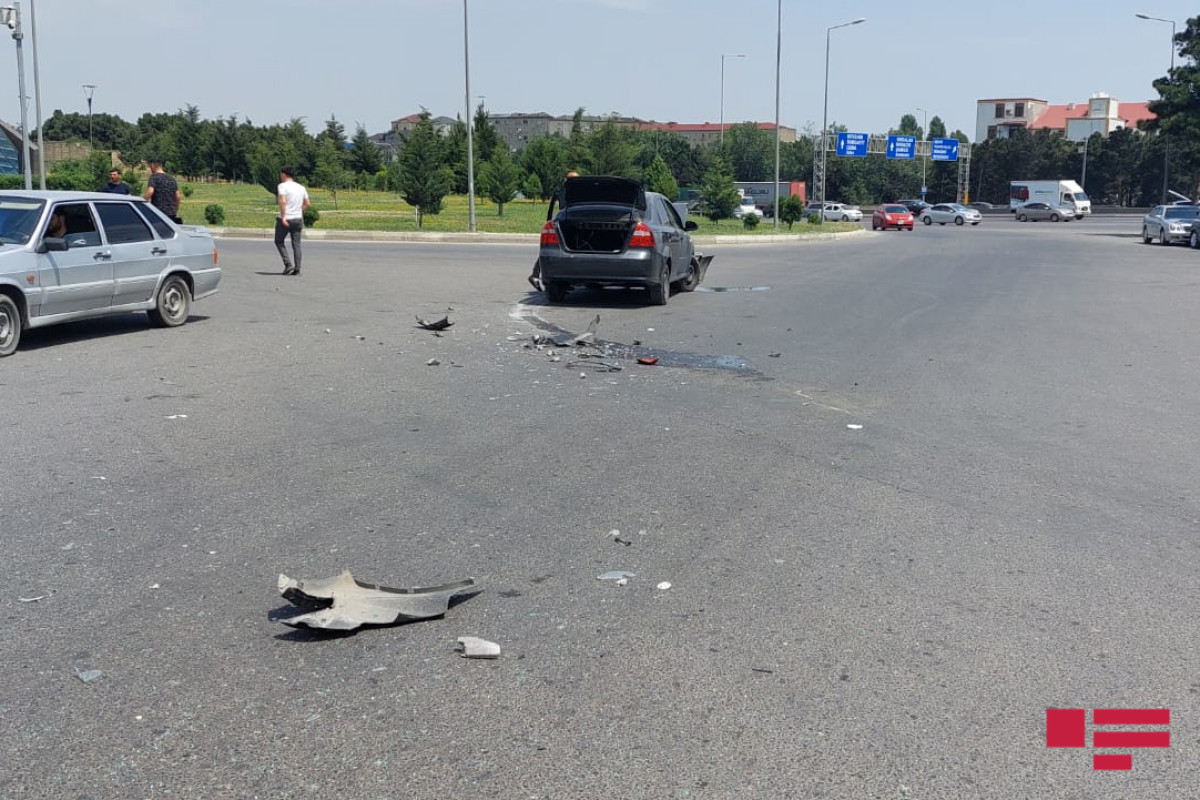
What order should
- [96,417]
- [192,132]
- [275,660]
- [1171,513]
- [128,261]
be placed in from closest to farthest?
1. [275,660]
2. [1171,513]
3. [96,417]
4. [128,261]
5. [192,132]

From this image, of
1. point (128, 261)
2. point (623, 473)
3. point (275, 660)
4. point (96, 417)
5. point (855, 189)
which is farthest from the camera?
point (855, 189)

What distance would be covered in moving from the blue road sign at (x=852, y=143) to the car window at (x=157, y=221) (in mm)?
79260

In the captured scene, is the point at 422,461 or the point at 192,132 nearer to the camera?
the point at 422,461

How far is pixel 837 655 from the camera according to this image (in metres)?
4.36

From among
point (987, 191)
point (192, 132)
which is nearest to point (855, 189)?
point (987, 191)

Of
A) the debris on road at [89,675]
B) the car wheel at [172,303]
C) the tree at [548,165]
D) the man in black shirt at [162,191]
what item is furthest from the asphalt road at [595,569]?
the tree at [548,165]

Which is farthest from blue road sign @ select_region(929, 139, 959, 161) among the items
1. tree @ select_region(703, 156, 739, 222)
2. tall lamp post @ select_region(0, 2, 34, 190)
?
tall lamp post @ select_region(0, 2, 34, 190)

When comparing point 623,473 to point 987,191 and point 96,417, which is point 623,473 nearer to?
point 96,417

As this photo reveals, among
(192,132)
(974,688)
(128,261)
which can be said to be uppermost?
(192,132)

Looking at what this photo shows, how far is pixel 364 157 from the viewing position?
7275cm

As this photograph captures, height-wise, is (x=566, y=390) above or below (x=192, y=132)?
below

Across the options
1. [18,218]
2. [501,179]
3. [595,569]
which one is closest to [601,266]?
Result: [18,218]

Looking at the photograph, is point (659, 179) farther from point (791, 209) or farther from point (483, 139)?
point (483, 139)

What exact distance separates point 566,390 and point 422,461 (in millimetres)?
Answer: 2920
